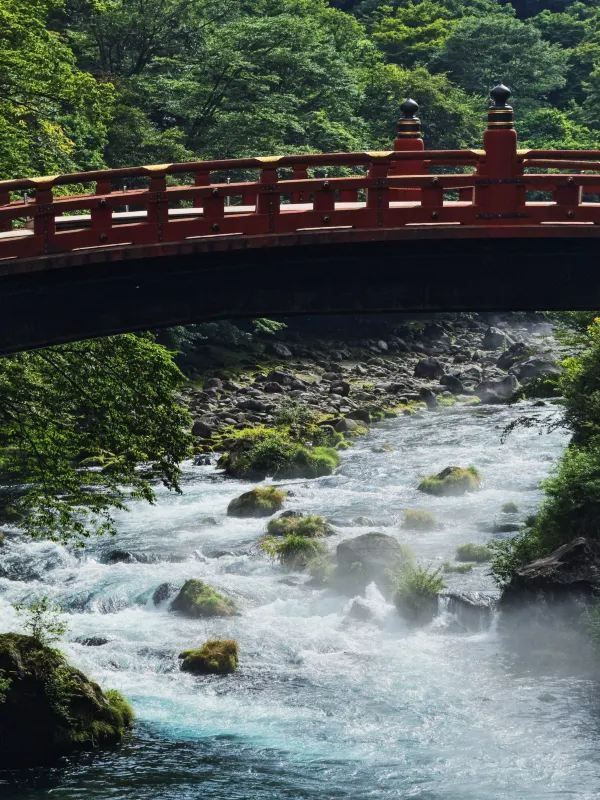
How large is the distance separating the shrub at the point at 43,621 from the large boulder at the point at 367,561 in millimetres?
6870

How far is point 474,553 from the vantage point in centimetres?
3688

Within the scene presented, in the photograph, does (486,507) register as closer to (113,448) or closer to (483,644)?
(483,644)

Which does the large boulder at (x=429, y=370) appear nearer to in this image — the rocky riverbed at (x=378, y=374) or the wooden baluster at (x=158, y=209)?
the rocky riverbed at (x=378, y=374)

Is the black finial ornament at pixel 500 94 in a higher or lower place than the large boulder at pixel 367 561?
higher

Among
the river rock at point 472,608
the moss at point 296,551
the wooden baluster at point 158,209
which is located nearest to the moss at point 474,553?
the river rock at point 472,608

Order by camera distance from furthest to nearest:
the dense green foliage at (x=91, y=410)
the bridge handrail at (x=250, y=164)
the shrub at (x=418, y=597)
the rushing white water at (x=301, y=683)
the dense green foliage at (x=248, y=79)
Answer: the dense green foliage at (x=248, y=79)
the shrub at (x=418, y=597)
the dense green foliage at (x=91, y=410)
the rushing white water at (x=301, y=683)
the bridge handrail at (x=250, y=164)

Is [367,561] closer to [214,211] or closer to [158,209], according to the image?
[214,211]

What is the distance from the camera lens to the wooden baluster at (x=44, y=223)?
2072 centimetres

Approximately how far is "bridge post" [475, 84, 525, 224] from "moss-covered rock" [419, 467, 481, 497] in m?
22.4

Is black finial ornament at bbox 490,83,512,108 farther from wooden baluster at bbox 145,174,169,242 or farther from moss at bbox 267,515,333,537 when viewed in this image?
moss at bbox 267,515,333,537

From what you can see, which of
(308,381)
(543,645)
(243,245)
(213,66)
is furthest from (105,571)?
(213,66)

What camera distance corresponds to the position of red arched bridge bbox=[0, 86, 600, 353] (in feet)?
69.0

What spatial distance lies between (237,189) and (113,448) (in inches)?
361

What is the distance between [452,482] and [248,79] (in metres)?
30.5
